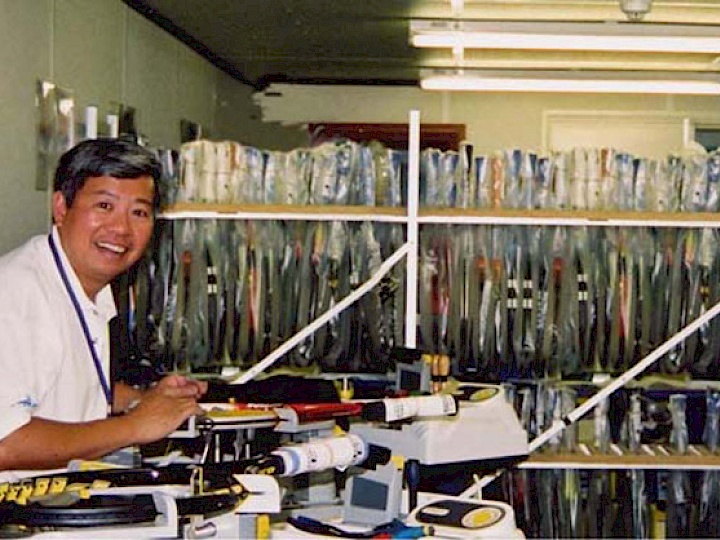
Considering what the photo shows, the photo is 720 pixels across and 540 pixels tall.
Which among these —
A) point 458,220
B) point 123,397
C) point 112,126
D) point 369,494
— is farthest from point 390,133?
point 369,494

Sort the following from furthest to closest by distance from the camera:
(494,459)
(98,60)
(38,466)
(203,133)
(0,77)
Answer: (203,133) < (98,60) < (0,77) < (494,459) < (38,466)

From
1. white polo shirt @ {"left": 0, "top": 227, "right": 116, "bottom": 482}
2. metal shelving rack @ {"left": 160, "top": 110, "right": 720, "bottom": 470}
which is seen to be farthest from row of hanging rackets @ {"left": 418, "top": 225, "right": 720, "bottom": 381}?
white polo shirt @ {"left": 0, "top": 227, "right": 116, "bottom": 482}

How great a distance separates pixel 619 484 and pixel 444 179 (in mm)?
1313

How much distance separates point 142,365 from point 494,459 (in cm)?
183

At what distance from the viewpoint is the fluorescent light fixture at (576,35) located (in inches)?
200

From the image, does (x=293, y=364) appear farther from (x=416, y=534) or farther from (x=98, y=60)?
(x=416, y=534)

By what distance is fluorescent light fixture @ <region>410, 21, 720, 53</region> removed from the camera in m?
5.07

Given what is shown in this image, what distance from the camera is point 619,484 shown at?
14.5 feet

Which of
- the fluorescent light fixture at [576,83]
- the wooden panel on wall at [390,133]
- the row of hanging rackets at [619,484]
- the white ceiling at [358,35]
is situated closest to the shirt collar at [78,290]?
the row of hanging rackets at [619,484]

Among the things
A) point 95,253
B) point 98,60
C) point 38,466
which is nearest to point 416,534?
point 38,466

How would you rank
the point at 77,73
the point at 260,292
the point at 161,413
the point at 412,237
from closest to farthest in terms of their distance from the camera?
the point at 161,413 < the point at 412,237 < the point at 260,292 < the point at 77,73

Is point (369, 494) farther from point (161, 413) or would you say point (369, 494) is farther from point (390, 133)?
point (390, 133)

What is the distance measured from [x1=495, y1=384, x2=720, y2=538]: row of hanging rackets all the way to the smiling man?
1781 mm

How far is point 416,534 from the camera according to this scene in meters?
2.25
